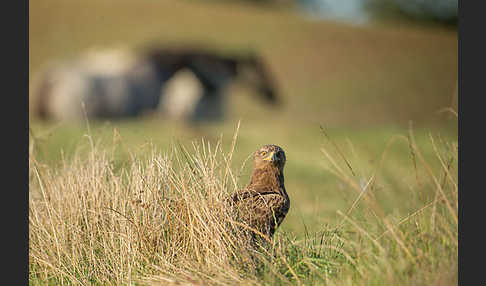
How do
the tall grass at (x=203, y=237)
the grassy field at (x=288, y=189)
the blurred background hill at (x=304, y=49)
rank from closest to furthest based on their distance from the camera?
the tall grass at (x=203, y=237), the grassy field at (x=288, y=189), the blurred background hill at (x=304, y=49)

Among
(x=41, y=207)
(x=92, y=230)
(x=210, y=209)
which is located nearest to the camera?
(x=210, y=209)

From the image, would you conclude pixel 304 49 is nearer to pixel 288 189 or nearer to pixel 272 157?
pixel 288 189

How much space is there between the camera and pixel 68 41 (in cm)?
3011

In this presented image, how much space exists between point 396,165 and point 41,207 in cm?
831

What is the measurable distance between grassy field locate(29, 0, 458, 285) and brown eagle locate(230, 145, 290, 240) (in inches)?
6.1

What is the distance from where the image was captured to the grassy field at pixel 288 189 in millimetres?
3533

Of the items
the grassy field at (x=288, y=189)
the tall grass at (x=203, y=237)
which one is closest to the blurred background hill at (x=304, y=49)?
the grassy field at (x=288, y=189)

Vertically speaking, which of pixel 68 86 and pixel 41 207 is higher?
pixel 41 207

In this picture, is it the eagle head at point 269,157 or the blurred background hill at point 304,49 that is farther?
the blurred background hill at point 304,49

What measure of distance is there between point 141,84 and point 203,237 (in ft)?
52.8

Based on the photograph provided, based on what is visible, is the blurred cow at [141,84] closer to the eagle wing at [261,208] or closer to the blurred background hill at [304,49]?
the blurred background hill at [304,49]

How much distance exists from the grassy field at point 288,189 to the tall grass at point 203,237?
0.05 feet

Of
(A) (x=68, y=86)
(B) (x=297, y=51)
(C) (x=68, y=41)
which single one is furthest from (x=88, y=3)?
(A) (x=68, y=86)

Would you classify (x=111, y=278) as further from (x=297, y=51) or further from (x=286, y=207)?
(x=297, y=51)
